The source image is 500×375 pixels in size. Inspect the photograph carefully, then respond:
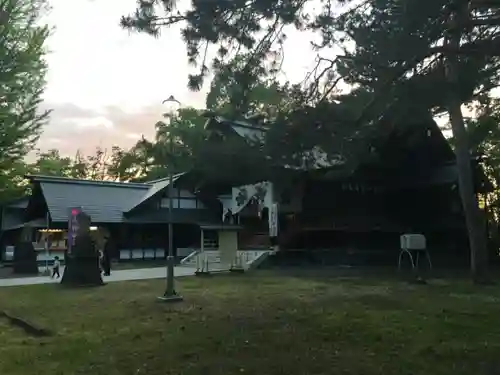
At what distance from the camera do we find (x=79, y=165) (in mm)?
43094

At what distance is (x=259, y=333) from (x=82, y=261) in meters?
8.56

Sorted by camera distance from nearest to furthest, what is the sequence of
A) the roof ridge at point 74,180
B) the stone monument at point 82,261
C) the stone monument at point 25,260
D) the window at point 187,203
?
the stone monument at point 82,261, the stone monument at point 25,260, the roof ridge at point 74,180, the window at point 187,203

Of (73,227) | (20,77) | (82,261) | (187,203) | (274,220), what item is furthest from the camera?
(187,203)

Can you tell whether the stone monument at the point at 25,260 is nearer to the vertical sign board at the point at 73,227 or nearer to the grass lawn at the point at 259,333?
the vertical sign board at the point at 73,227

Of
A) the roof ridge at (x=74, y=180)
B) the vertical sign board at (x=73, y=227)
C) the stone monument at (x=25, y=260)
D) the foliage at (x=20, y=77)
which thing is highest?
the foliage at (x=20, y=77)

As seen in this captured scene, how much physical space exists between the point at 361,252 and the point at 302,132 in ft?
50.2

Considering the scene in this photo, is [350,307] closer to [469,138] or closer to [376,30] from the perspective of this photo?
[469,138]

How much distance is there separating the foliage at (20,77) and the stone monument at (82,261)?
5.23 meters

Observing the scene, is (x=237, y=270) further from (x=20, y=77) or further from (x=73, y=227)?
(x=20, y=77)

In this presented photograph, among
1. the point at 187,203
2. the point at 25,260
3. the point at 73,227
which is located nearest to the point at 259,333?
the point at 73,227

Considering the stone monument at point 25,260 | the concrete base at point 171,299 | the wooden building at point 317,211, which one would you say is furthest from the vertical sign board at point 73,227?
the stone monument at point 25,260

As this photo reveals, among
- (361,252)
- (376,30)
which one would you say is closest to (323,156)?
(376,30)

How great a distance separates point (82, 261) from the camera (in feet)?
45.8

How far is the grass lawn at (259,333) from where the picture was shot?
5.31 meters
